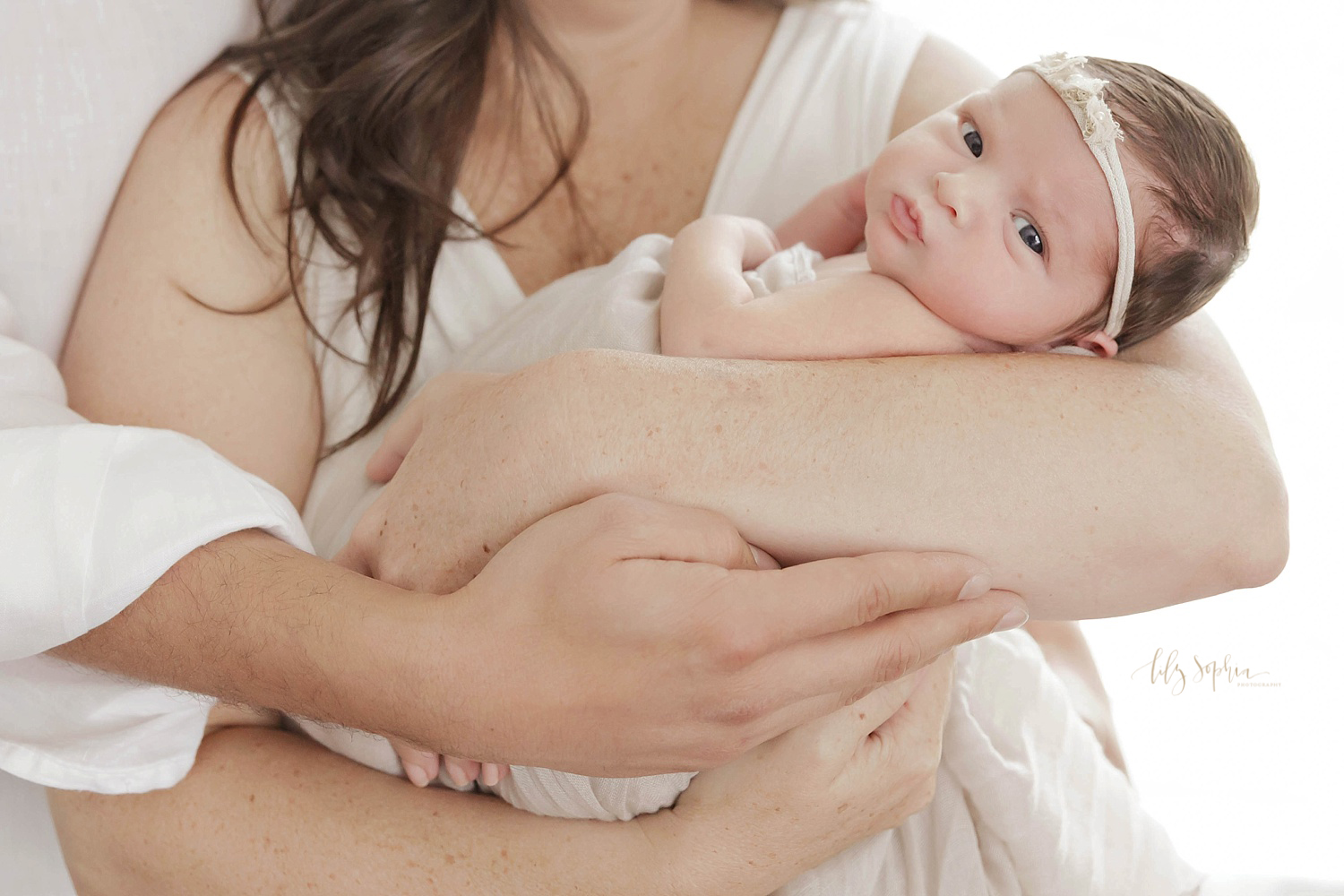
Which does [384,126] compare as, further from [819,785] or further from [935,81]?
[819,785]

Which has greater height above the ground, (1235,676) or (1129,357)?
(1129,357)

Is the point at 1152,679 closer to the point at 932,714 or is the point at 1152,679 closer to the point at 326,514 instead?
the point at 932,714

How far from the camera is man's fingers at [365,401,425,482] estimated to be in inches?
48.4

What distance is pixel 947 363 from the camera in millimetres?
1098

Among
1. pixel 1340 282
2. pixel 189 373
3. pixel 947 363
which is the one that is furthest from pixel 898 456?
pixel 1340 282

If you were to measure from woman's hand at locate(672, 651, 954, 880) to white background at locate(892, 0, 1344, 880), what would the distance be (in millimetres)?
874

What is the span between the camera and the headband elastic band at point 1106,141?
3.57 ft

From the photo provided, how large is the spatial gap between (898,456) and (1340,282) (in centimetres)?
128

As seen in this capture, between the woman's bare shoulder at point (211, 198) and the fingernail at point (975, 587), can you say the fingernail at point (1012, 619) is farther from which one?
the woman's bare shoulder at point (211, 198)

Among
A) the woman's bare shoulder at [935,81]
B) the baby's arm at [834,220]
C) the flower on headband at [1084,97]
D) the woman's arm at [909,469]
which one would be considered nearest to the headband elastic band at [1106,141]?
the flower on headband at [1084,97]

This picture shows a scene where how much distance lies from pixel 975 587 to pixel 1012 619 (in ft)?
0.22

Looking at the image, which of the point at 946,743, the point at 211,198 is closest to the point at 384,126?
the point at 211,198

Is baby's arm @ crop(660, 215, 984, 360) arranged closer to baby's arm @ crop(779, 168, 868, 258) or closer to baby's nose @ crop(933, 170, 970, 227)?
baby's nose @ crop(933, 170, 970, 227)

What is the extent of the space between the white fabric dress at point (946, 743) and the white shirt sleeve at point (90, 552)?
19cm
